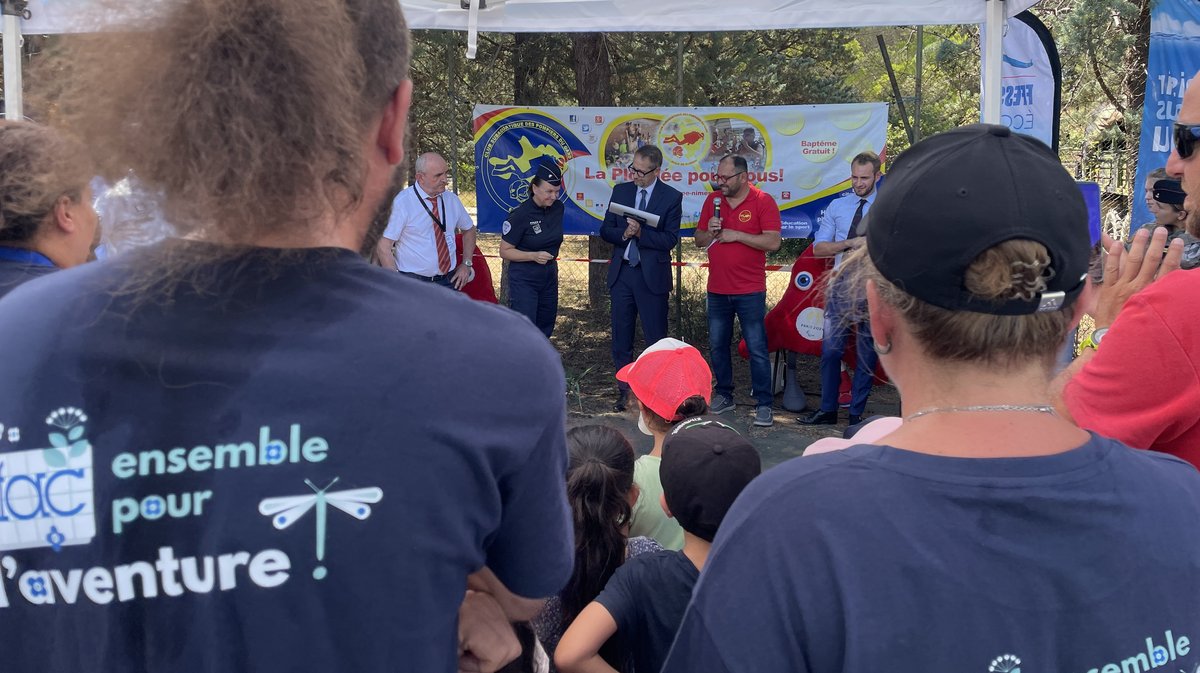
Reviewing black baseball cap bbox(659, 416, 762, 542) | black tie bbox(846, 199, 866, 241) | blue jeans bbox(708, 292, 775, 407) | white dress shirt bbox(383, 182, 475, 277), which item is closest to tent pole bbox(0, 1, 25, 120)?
white dress shirt bbox(383, 182, 475, 277)

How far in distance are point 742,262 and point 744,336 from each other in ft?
2.03

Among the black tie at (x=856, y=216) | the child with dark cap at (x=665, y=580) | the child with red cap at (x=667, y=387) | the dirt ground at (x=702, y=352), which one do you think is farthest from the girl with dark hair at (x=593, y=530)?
the black tie at (x=856, y=216)

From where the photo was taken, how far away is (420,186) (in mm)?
8039

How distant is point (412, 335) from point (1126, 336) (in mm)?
1425

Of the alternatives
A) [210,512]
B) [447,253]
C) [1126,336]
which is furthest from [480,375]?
[447,253]

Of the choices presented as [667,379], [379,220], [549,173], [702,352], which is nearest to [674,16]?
[549,173]

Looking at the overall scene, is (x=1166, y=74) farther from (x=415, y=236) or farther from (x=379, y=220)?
(x=379, y=220)

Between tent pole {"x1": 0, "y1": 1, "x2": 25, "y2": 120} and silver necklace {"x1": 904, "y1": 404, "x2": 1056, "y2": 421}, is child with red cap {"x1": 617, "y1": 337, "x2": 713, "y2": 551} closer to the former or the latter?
silver necklace {"x1": 904, "y1": 404, "x2": 1056, "y2": 421}

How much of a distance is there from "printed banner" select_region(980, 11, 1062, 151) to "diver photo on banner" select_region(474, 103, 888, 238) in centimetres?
168

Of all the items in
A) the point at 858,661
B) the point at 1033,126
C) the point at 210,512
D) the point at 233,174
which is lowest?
the point at 858,661

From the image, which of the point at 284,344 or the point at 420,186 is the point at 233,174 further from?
the point at 420,186

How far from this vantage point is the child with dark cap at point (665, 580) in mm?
2123

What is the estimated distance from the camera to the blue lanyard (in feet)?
7.97

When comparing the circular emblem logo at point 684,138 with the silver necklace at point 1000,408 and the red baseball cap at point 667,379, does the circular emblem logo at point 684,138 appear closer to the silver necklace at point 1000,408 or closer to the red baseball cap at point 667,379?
the red baseball cap at point 667,379
